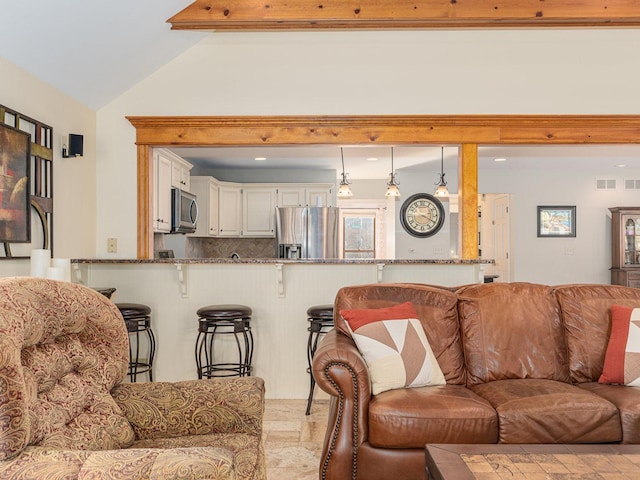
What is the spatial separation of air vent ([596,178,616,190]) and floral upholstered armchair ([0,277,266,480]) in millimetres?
7496

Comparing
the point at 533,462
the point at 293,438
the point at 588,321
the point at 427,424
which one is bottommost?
the point at 293,438

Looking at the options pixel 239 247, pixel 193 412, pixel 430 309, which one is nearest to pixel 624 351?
pixel 430 309

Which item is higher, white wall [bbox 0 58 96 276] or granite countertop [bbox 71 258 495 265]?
white wall [bbox 0 58 96 276]

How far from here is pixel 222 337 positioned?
160 inches

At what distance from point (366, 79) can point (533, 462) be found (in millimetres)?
3391

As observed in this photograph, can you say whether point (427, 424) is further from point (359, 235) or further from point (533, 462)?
point (359, 235)

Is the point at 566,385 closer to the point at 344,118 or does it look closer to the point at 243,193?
the point at 344,118

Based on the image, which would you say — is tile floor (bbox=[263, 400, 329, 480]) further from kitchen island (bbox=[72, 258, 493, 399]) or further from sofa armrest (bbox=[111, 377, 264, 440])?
sofa armrest (bbox=[111, 377, 264, 440])

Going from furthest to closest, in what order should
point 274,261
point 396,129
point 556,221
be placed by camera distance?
1. point 556,221
2. point 396,129
3. point 274,261

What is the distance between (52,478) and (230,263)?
2893 millimetres

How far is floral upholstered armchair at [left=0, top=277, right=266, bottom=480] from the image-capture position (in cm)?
117

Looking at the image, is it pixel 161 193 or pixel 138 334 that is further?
pixel 161 193

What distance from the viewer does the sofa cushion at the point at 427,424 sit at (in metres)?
2.22

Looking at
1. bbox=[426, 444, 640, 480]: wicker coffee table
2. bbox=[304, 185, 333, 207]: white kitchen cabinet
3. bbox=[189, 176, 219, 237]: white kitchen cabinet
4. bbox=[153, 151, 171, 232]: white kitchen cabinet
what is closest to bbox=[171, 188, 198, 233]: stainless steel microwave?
bbox=[153, 151, 171, 232]: white kitchen cabinet
